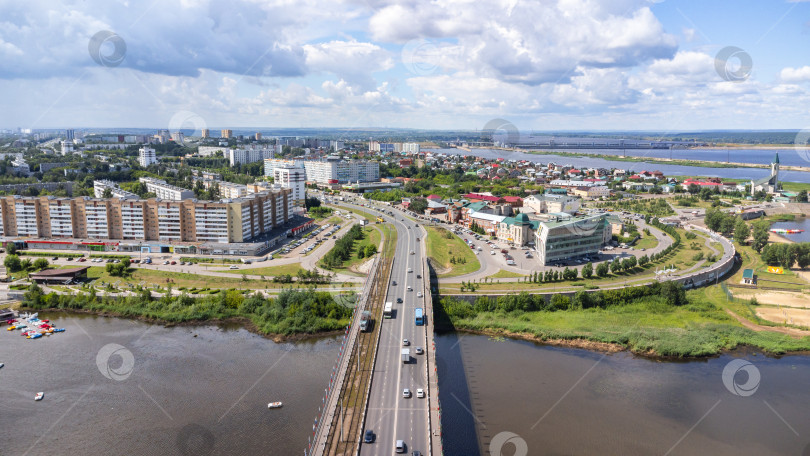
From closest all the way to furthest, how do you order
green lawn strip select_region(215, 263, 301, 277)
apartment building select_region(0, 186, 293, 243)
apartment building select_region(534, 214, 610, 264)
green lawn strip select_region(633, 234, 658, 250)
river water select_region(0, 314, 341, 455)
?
river water select_region(0, 314, 341, 455), green lawn strip select_region(215, 263, 301, 277), apartment building select_region(534, 214, 610, 264), apartment building select_region(0, 186, 293, 243), green lawn strip select_region(633, 234, 658, 250)

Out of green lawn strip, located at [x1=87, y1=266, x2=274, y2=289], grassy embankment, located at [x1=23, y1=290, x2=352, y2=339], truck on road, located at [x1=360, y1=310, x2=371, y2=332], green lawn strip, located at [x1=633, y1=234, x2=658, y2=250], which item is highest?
truck on road, located at [x1=360, y1=310, x2=371, y2=332]

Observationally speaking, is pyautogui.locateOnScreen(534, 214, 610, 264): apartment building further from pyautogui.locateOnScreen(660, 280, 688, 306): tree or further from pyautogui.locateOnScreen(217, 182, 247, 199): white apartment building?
pyautogui.locateOnScreen(217, 182, 247, 199): white apartment building

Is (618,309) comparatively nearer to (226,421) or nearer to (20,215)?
(226,421)

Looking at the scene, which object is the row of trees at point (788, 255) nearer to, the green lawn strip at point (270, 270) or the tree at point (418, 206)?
the tree at point (418, 206)

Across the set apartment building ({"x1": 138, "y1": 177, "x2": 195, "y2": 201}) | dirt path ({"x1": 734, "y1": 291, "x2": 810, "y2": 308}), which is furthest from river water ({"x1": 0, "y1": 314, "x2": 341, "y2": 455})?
apartment building ({"x1": 138, "y1": 177, "x2": 195, "y2": 201})

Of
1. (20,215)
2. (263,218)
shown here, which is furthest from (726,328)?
(20,215)

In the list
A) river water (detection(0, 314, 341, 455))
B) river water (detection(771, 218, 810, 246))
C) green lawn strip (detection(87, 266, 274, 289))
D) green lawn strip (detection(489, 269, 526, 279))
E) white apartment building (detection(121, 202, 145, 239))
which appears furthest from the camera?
river water (detection(771, 218, 810, 246))

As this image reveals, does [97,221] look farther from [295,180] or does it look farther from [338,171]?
[338,171]
